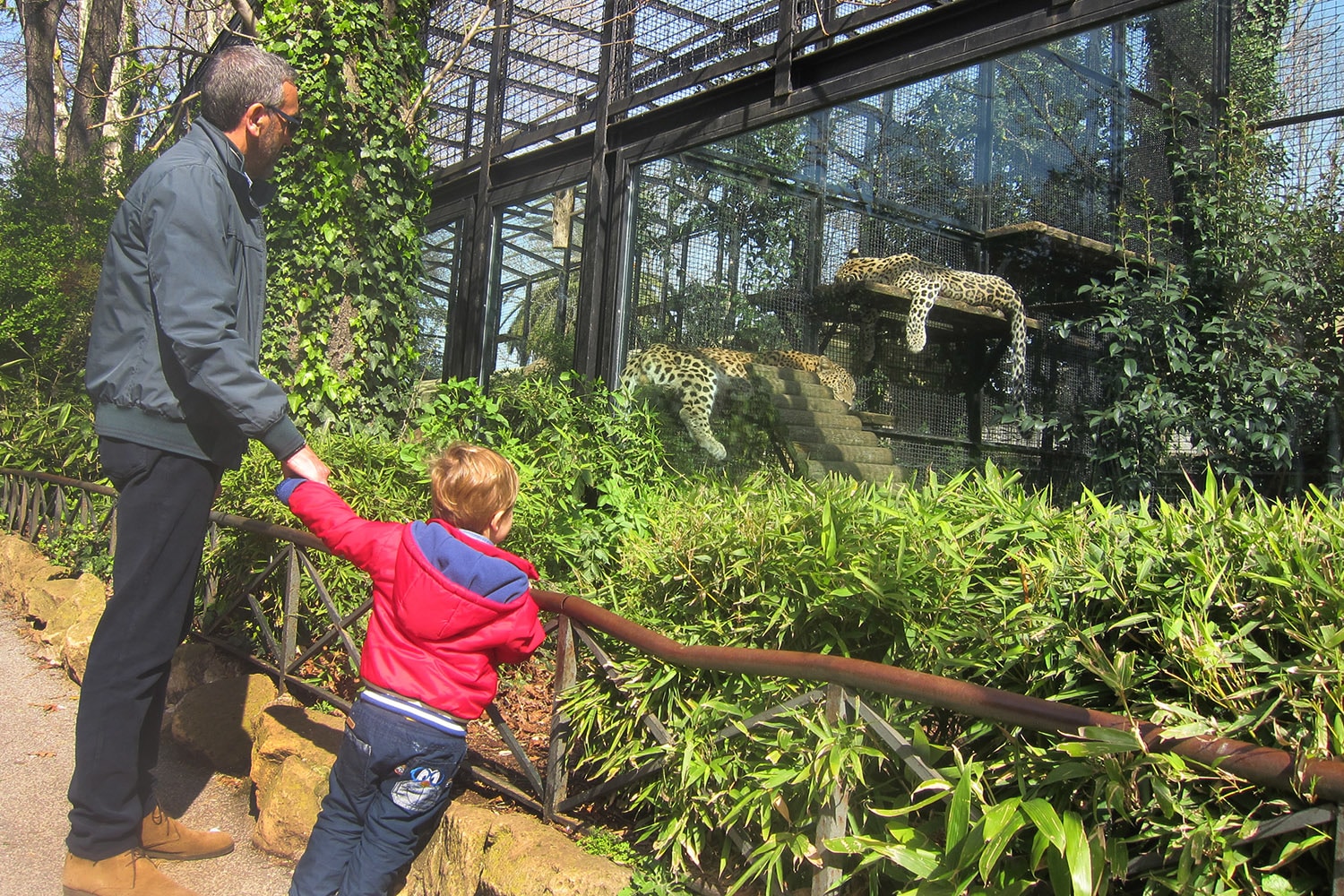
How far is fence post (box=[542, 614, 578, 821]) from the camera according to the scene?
10.2 feet

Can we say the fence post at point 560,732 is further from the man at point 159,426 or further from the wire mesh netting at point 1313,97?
the wire mesh netting at point 1313,97

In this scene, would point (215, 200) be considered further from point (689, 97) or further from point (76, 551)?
point (76, 551)

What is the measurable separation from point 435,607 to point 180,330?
100cm

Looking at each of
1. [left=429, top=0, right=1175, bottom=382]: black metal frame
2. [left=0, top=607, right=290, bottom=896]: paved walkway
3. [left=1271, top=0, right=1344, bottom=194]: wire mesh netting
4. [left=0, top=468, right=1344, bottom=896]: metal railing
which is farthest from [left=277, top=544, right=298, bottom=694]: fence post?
[left=1271, top=0, right=1344, bottom=194]: wire mesh netting

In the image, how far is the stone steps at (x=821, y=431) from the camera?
5036 millimetres

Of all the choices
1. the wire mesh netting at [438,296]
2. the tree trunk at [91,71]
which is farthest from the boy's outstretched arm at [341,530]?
the tree trunk at [91,71]

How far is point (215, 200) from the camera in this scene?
285 centimetres

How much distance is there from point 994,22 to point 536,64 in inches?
162

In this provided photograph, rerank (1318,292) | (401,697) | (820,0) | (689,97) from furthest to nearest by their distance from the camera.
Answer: (689,97), (820,0), (1318,292), (401,697)

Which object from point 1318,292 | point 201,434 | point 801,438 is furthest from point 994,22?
point 201,434

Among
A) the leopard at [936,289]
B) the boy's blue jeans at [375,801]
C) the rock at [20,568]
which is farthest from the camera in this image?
the rock at [20,568]

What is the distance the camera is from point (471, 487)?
8.83 ft

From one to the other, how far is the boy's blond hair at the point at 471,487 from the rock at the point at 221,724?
1.85 m

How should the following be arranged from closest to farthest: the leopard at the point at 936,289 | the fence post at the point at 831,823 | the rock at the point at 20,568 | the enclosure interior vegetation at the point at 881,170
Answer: the fence post at the point at 831,823 < the enclosure interior vegetation at the point at 881,170 < the leopard at the point at 936,289 < the rock at the point at 20,568
